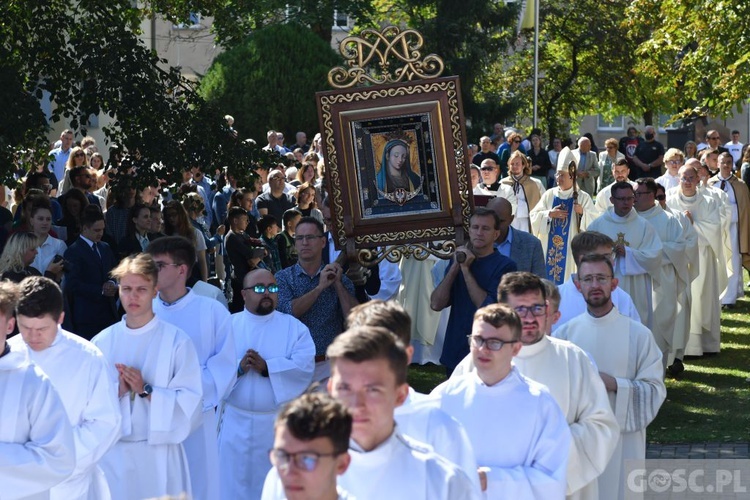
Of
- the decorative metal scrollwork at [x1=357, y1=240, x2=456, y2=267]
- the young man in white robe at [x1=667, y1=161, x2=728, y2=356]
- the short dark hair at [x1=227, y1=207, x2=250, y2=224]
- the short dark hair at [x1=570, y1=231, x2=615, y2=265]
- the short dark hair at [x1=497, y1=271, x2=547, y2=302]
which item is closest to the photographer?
the short dark hair at [x1=497, y1=271, x2=547, y2=302]

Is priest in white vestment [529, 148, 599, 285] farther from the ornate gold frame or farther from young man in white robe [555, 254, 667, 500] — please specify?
young man in white robe [555, 254, 667, 500]

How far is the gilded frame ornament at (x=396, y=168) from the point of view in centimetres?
993

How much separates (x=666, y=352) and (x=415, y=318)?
2.72 m

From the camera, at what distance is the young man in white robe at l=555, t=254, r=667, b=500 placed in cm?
775

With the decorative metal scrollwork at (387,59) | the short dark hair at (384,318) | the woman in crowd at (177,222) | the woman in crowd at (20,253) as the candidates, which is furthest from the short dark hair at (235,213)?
the short dark hair at (384,318)

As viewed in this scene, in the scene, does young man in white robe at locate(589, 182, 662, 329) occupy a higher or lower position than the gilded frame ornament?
lower

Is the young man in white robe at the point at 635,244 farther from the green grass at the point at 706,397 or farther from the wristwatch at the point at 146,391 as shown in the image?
the wristwatch at the point at 146,391

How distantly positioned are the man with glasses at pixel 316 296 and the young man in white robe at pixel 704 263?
658 centimetres

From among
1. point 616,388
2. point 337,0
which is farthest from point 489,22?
point 616,388

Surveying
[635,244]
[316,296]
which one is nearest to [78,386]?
[316,296]

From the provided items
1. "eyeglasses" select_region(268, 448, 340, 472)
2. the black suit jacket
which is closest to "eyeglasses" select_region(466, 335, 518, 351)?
"eyeglasses" select_region(268, 448, 340, 472)

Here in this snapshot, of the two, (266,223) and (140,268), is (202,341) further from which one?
(266,223)

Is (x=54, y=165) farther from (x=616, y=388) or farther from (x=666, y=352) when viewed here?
(x=616, y=388)

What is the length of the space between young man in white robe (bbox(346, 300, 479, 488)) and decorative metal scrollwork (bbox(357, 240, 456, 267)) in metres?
4.33
